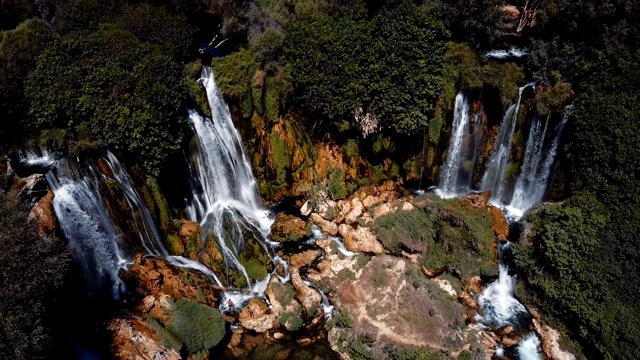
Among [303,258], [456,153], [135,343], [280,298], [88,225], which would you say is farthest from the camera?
[456,153]

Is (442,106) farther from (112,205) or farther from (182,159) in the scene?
(112,205)

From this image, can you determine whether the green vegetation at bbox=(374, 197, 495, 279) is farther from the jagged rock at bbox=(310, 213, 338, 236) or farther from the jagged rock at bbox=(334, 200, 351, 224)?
the jagged rock at bbox=(310, 213, 338, 236)

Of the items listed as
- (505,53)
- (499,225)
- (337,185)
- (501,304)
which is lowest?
(501,304)

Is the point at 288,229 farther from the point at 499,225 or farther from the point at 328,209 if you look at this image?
the point at 499,225

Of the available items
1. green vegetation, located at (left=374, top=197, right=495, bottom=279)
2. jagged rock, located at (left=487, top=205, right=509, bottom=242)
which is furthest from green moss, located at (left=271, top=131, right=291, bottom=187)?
jagged rock, located at (left=487, top=205, right=509, bottom=242)

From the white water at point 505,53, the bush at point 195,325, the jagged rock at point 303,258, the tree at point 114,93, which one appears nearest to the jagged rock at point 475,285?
the jagged rock at point 303,258

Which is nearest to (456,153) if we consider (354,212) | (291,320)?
(354,212)

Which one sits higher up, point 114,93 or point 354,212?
point 114,93

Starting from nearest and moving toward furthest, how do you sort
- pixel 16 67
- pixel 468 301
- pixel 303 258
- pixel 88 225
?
pixel 16 67 → pixel 88 225 → pixel 468 301 → pixel 303 258
